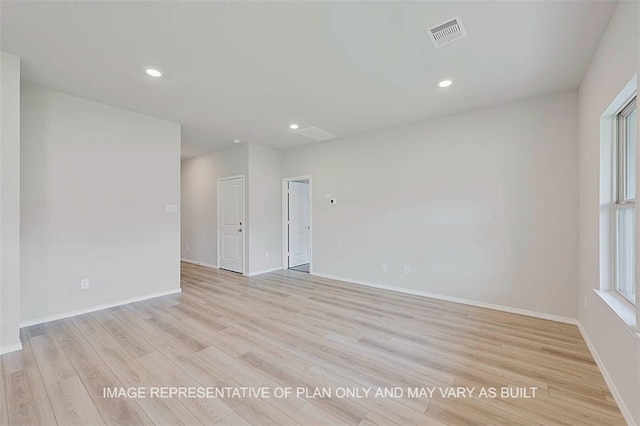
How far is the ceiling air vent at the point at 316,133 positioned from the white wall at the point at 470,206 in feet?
0.80

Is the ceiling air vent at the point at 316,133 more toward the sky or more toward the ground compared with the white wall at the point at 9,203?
more toward the sky

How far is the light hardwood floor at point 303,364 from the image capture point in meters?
1.70

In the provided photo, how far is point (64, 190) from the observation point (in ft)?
10.5

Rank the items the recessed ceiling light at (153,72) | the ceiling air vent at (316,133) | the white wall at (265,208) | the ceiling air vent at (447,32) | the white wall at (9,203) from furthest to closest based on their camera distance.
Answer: the white wall at (265,208), the ceiling air vent at (316,133), the recessed ceiling light at (153,72), the white wall at (9,203), the ceiling air vent at (447,32)

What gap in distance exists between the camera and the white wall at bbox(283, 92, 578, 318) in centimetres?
313

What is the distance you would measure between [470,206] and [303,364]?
9.69 feet

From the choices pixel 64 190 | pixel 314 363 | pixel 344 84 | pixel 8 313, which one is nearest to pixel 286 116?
pixel 344 84

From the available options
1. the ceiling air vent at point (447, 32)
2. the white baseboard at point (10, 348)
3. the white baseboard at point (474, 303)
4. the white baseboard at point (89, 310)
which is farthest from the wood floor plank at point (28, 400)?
the white baseboard at point (474, 303)

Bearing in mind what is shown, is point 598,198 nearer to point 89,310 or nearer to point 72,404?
point 72,404

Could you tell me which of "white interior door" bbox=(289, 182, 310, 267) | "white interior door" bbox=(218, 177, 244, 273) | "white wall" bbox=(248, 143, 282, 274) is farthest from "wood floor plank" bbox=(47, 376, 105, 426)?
"white interior door" bbox=(289, 182, 310, 267)

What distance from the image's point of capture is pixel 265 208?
571 cm

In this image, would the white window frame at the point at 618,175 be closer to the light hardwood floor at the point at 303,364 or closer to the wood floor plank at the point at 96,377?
the light hardwood floor at the point at 303,364

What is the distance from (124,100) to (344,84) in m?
2.75

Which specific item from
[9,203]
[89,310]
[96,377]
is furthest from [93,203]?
[96,377]
